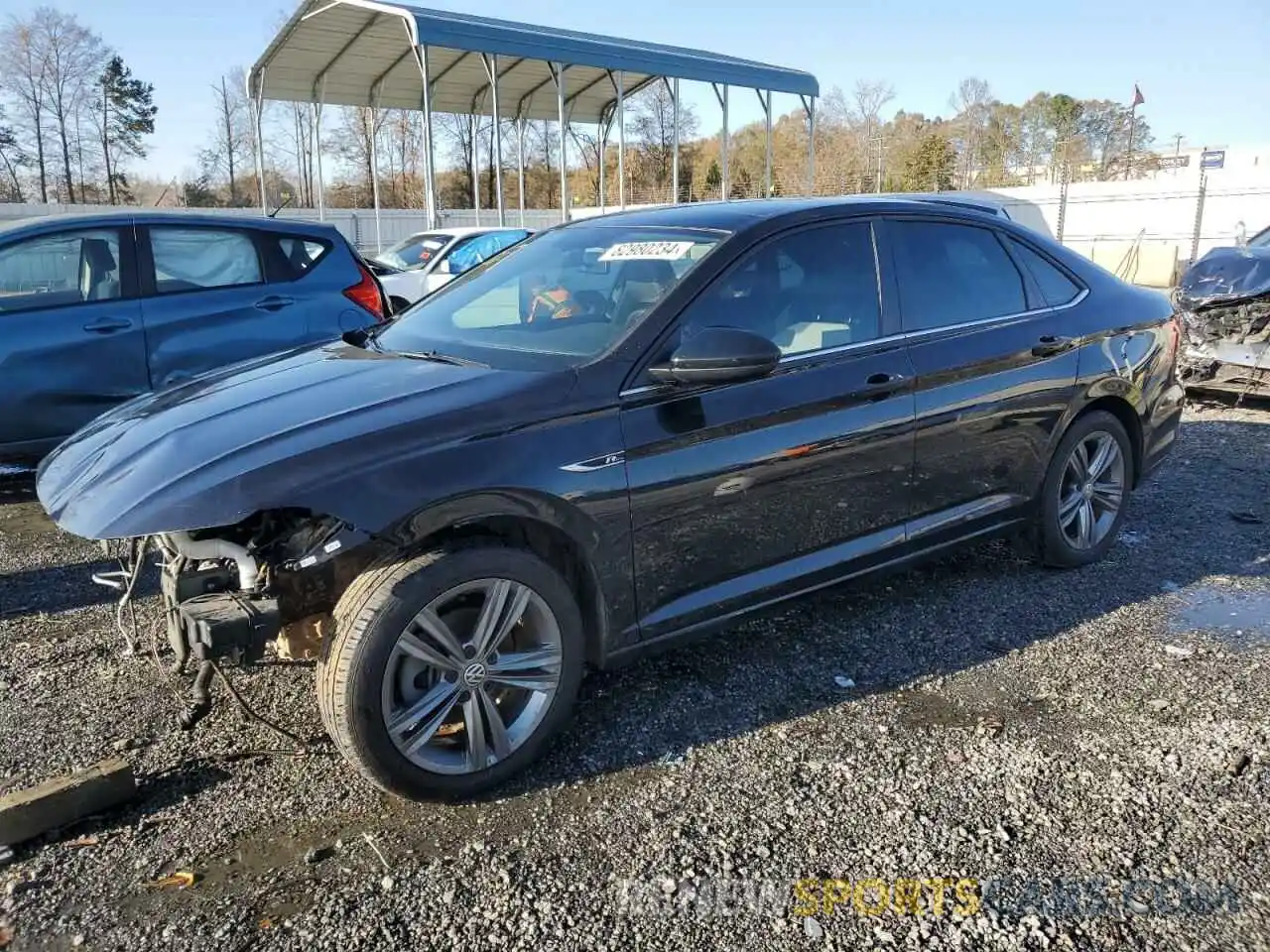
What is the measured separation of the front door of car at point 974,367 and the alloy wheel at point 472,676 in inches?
69.2

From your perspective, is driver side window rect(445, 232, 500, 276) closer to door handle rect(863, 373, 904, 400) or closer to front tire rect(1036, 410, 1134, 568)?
front tire rect(1036, 410, 1134, 568)

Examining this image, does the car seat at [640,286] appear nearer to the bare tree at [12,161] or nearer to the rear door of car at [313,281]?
the rear door of car at [313,281]

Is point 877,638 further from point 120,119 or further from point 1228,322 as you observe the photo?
point 120,119

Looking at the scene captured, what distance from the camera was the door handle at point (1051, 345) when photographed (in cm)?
422

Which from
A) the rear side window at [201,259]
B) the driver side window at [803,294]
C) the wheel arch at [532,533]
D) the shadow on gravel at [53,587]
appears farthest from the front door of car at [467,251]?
the wheel arch at [532,533]

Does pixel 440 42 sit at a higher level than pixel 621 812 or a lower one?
higher

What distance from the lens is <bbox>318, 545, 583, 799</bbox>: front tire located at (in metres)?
2.57

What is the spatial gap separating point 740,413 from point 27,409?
14.0 feet

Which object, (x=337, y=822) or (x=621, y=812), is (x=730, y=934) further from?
(x=337, y=822)

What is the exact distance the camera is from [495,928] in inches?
89.2

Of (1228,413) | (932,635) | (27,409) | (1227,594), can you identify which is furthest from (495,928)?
(1228,413)

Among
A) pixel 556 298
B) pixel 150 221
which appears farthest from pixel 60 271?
pixel 556 298

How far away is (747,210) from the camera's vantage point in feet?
12.1

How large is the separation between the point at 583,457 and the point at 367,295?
414 cm
